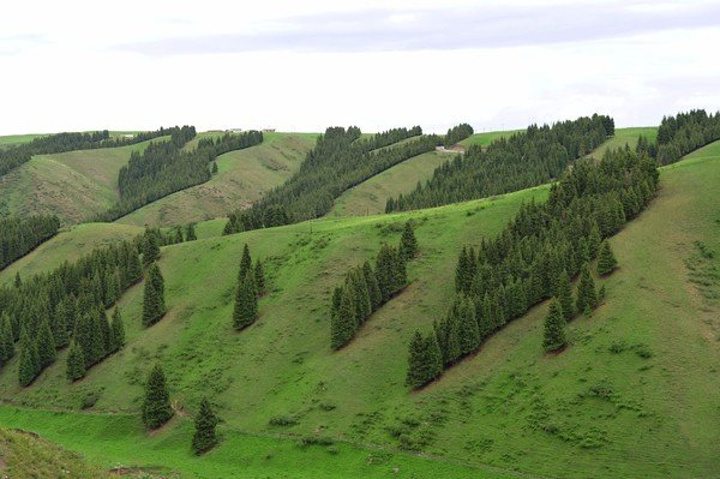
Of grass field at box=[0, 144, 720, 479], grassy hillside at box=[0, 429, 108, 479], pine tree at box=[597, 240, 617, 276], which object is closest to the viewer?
grassy hillside at box=[0, 429, 108, 479]

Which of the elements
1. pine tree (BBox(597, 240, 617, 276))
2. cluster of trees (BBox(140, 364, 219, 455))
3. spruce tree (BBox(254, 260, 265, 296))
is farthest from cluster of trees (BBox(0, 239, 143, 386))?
pine tree (BBox(597, 240, 617, 276))

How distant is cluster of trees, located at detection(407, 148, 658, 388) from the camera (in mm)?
119000

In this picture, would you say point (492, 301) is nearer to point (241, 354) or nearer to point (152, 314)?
point (241, 354)

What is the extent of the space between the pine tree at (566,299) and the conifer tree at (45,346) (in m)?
105

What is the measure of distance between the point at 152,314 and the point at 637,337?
101 m

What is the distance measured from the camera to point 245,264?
16462 centimetres

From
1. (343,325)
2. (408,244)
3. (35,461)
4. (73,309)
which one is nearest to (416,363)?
(343,325)

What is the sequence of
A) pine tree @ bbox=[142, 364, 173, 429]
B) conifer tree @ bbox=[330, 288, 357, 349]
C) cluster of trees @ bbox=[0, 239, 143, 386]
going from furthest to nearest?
cluster of trees @ bbox=[0, 239, 143, 386] < conifer tree @ bbox=[330, 288, 357, 349] < pine tree @ bbox=[142, 364, 173, 429]

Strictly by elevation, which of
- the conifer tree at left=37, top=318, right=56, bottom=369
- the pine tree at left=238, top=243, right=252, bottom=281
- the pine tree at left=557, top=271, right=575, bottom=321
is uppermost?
the pine tree at left=238, top=243, right=252, bottom=281

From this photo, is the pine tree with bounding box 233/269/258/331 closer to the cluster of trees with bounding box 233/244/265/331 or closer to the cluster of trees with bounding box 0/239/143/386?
the cluster of trees with bounding box 233/244/265/331

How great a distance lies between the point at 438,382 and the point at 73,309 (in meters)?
94.9

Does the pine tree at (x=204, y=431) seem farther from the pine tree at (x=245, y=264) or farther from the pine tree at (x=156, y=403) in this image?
the pine tree at (x=245, y=264)

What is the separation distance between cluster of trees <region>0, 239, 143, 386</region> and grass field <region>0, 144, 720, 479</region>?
442cm

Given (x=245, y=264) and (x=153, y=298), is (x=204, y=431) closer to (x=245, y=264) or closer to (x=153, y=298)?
(x=245, y=264)
